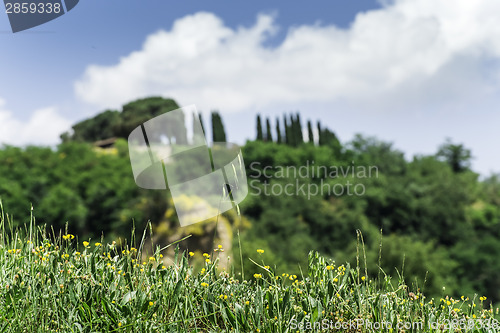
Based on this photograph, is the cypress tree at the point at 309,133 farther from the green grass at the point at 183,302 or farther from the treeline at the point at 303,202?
the green grass at the point at 183,302

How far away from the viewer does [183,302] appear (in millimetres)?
2703

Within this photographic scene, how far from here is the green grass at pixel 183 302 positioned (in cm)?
250

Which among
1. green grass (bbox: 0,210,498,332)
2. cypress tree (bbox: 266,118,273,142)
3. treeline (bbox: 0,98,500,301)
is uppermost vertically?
green grass (bbox: 0,210,498,332)

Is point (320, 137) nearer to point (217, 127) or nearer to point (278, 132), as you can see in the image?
point (278, 132)

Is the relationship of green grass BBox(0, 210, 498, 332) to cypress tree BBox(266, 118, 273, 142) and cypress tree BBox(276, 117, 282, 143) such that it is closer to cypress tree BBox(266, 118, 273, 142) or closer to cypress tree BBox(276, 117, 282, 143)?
cypress tree BBox(266, 118, 273, 142)

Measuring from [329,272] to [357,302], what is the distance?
25 centimetres

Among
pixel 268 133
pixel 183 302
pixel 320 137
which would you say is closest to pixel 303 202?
pixel 268 133

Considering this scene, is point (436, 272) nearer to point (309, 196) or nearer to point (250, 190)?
point (309, 196)

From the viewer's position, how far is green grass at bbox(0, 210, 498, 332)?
8.19 ft

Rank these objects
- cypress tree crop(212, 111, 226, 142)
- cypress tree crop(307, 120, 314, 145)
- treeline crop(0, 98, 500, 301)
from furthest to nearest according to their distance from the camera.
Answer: cypress tree crop(307, 120, 314, 145), cypress tree crop(212, 111, 226, 142), treeline crop(0, 98, 500, 301)

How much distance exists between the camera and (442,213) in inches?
1583

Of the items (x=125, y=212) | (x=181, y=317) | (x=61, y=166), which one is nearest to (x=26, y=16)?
(x=181, y=317)

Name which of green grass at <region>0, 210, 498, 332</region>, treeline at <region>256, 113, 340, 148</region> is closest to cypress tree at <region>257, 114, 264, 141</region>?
treeline at <region>256, 113, 340, 148</region>

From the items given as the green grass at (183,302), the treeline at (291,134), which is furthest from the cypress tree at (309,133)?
the green grass at (183,302)
